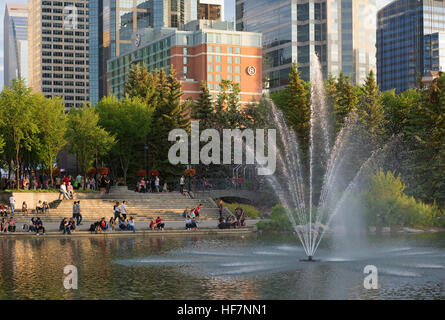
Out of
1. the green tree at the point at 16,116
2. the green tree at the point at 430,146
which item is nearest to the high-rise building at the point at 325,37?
the green tree at the point at 430,146

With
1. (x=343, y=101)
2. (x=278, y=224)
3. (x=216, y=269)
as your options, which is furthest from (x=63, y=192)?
(x=343, y=101)

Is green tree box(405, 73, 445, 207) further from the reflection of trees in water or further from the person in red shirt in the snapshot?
the reflection of trees in water

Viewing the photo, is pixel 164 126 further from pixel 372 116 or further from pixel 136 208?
pixel 372 116

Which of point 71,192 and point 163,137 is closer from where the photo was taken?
point 71,192

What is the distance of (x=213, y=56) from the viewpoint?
149500 millimetres

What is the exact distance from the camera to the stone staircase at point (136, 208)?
158 ft

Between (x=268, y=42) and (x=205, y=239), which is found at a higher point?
(x=268, y=42)

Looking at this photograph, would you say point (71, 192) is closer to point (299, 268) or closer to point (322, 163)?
point (322, 163)

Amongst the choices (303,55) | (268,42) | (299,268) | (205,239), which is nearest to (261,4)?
(268,42)

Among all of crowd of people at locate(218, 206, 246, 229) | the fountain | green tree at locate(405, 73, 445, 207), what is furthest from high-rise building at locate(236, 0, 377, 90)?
crowd of people at locate(218, 206, 246, 229)

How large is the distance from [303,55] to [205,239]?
122519 mm

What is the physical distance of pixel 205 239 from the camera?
36.7m

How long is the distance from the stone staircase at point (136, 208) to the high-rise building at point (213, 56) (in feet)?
301
